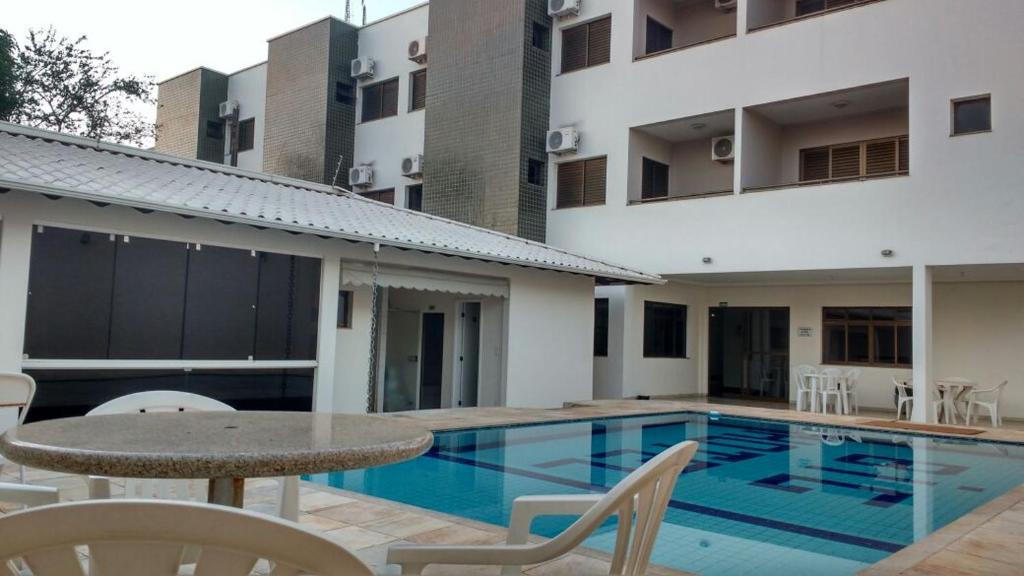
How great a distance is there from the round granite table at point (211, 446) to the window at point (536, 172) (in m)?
16.1

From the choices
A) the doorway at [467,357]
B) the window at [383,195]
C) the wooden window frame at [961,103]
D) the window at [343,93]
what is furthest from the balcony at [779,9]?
the window at [343,93]

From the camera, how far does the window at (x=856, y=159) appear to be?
15.9 metres

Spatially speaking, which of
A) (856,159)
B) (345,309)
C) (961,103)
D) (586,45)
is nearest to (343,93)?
(586,45)

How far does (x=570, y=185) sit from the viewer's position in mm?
18922

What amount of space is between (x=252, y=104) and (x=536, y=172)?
13.1 m

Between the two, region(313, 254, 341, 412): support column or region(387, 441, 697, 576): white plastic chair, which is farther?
region(313, 254, 341, 412): support column

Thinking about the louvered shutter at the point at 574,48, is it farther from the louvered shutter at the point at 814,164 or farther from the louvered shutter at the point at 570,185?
the louvered shutter at the point at 814,164

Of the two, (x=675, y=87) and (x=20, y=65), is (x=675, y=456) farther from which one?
(x=20, y=65)

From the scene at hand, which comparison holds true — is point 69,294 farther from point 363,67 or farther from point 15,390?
point 363,67

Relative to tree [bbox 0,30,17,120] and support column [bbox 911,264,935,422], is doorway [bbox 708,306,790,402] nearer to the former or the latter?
support column [bbox 911,264,935,422]

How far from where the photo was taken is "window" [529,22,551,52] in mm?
19000

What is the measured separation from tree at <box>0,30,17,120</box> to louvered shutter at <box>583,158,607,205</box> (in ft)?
60.1

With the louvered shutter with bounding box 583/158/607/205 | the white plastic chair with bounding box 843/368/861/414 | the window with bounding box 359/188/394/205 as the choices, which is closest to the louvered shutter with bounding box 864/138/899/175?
the white plastic chair with bounding box 843/368/861/414

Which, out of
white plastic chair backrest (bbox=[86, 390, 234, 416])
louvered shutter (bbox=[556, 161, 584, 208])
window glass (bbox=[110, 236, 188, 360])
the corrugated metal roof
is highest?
louvered shutter (bbox=[556, 161, 584, 208])
